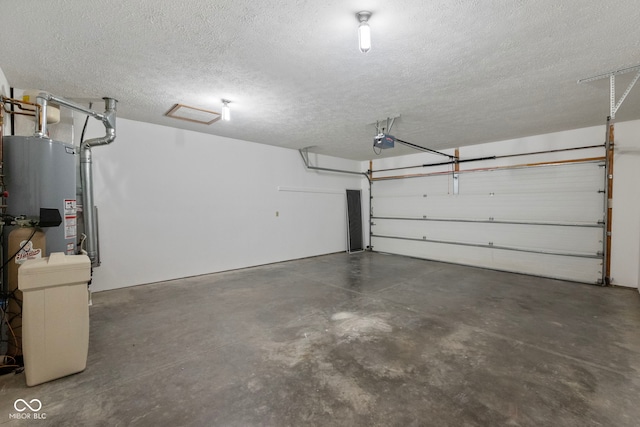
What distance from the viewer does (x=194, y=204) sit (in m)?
4.96

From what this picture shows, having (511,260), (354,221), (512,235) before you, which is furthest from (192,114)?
(511,260)

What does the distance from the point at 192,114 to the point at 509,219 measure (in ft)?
19.6

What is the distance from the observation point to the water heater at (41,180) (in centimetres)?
235

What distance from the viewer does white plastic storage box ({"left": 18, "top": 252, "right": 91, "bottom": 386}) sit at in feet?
6.22

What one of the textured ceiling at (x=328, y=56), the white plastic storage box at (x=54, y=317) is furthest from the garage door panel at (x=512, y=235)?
the white plastic storage box at (x=54, y=317)

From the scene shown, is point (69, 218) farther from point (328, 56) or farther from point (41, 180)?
point (328, 56)

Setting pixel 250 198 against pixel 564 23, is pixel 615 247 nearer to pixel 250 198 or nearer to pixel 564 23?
pixel 564 23

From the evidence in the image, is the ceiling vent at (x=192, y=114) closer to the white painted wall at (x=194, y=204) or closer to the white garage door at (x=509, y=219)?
the white painted wall at (x=194, y=204)

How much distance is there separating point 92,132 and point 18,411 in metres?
3.63

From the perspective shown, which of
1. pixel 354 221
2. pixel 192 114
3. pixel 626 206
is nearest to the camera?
pixel 192 114

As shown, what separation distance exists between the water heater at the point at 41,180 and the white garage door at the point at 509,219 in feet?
21.1

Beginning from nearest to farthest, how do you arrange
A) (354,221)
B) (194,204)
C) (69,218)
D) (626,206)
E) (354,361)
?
(354,361) < (69,218) < (626,206) < (194,204) < (354,221)

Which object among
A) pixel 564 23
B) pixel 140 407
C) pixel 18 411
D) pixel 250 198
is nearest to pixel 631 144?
pixel 564 23

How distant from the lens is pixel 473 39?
221cm
